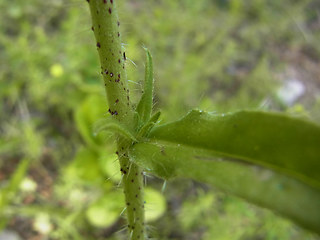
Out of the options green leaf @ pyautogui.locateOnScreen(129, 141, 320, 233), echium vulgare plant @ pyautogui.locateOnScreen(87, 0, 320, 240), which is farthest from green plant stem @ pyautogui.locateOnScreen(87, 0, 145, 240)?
Answer: green leaf @ pyautogui.locateOnScreen(129, 141, 320, 233)

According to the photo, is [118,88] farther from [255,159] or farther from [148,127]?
[255,159]

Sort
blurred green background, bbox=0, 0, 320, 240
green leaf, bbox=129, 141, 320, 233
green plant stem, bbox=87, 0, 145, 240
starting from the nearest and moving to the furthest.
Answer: green leaf, bbox=129, 141, 320, 233 < green plant stem, bbox=87, 0, 145, 240 < blurred green background, bbox=0, 0, 320, 240

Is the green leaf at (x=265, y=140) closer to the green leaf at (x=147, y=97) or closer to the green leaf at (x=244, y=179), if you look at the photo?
the green leaf at (x=244, y=179)

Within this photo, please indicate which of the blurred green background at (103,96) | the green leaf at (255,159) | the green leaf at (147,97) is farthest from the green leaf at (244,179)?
the blurred green background at (103,96)

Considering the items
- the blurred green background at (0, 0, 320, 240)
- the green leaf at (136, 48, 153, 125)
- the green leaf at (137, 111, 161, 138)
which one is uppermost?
the blurred green background at (0, 0, 320, 240)

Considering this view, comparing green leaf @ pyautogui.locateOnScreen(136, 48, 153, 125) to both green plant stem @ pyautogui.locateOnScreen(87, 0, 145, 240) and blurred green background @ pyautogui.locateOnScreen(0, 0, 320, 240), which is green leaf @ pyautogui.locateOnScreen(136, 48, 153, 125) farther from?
blurred green background @ pyautogui.locateOnScreen(0, 0, 320, 240)

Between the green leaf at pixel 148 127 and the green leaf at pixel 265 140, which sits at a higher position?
the green leaf at pixel 148 127

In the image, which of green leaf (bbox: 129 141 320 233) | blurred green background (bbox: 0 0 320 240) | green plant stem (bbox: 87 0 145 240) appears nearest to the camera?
green leaf (bbox: 129 141 320 233)
